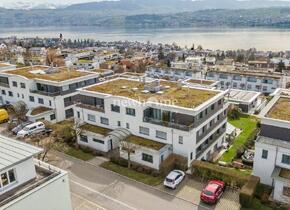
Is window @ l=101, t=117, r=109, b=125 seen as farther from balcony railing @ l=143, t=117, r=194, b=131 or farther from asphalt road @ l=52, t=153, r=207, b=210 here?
asphalt road @ l=52, t=153, r=207, b=210

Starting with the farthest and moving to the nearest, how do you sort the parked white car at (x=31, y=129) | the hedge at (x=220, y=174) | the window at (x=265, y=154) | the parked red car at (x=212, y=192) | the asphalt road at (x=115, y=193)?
the parked white car at (x=31, y=129)
the hedge at (x=220, y=174)
the window at (x=265, y=154)
the asphalt road at (x=115, y=193)
the parked red car at (x=212, y=192)

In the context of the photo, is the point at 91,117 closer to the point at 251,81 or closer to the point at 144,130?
the point at 144,130

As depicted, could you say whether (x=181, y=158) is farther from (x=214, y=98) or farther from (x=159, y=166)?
(x=214, y=98)

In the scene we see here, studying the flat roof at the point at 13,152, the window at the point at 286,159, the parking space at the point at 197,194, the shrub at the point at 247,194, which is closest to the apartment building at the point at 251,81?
the window at the point at 286,159

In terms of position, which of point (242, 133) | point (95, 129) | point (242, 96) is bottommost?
point (242, 133)

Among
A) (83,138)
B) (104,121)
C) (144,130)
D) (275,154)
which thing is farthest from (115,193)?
(275,154)

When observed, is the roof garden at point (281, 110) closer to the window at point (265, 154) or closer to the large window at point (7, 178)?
the window at point (265, 154)
